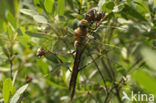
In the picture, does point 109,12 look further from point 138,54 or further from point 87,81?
point 138,54

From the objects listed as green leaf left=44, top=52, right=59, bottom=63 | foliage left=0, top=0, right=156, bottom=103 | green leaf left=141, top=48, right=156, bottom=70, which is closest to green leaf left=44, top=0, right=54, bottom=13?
foliage left=0, top=0, right=156, bottom=103

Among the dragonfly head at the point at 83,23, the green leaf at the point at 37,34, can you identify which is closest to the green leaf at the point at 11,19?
the green leaf at the point at 37,34

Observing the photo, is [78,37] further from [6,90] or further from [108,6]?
[6,90]

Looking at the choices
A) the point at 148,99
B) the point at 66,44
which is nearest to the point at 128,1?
the point at 66,44

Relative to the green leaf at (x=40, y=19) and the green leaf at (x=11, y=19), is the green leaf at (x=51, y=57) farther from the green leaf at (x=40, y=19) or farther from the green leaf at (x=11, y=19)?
the green leaf at (x=11, y=19)

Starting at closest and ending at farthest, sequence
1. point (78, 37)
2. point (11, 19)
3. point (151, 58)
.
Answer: point (151, 58) < point (78, 37) < point (11, 19)

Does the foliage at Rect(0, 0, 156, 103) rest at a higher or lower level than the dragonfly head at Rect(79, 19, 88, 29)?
lower

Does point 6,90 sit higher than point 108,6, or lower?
lower

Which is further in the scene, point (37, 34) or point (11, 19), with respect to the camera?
point (11, 19)

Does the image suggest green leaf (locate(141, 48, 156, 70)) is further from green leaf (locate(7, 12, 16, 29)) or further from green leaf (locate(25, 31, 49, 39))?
green leaf (locate(7, 12, 16, 29))

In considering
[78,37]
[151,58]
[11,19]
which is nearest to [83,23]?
[78,37]

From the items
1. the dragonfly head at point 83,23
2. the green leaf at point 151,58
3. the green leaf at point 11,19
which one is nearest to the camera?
the green leaf at point 151,58
